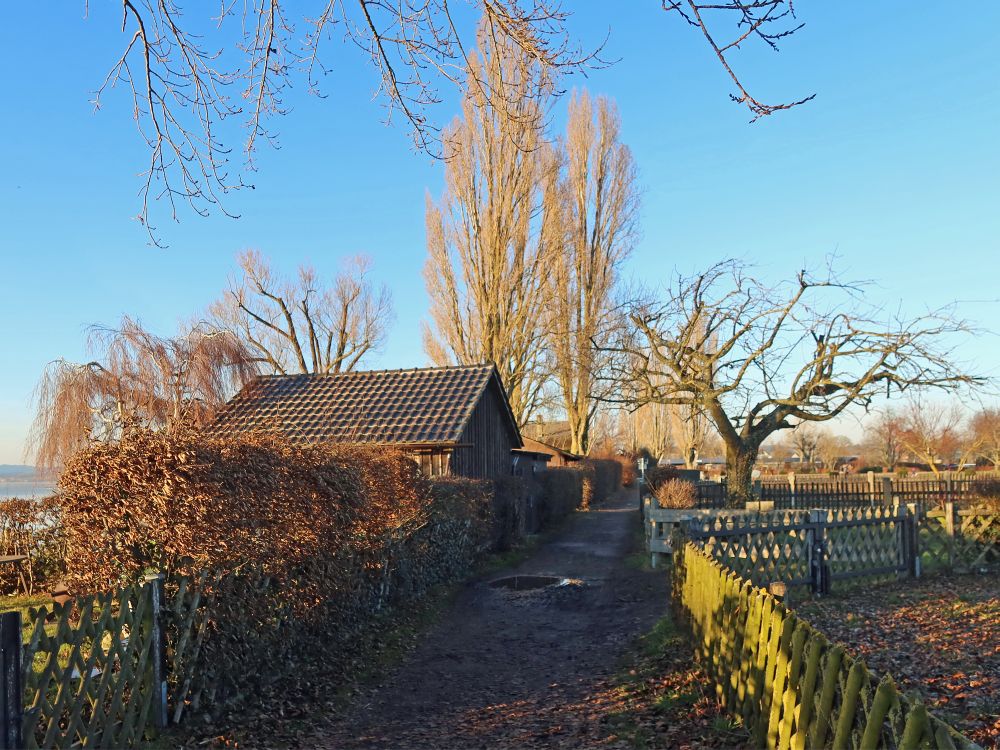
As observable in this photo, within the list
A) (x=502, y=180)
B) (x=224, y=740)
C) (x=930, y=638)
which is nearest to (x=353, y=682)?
(x=224, y=740)

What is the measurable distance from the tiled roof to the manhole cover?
435cm

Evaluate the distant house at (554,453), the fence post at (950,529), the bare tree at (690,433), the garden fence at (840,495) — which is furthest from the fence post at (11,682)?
the bare tree at (690,433)

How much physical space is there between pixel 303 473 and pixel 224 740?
9.08 feet

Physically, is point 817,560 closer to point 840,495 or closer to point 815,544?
point 815,544

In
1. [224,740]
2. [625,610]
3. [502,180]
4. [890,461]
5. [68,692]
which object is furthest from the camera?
[890,461]

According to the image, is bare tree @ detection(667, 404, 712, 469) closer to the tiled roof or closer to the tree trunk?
the tree trunk

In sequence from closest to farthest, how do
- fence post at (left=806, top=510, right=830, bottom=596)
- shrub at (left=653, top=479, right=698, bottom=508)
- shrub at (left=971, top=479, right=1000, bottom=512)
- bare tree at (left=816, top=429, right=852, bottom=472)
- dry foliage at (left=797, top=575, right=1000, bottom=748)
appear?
dry foliage at (left=797, top=575, right=1000, bottom=748) < fence post at (left=806, top=510, right=830, bottom=596) < shrub at (left=971, top=479, right=1000, bottom=512) < shrub at (left=653, top=479, right=698, bottom=508) < bare tree at (left=816, top=429, right=852, bottom=472)

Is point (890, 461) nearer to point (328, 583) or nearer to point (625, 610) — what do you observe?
point (625, 610)

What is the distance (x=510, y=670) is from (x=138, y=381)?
1818 cm

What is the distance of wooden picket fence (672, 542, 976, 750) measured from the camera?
335cm

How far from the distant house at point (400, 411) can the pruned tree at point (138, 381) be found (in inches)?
63.8

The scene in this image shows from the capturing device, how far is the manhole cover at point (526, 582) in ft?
46.8

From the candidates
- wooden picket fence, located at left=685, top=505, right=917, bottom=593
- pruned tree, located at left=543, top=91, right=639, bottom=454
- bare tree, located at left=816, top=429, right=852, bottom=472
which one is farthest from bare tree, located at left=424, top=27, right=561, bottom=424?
bare tree, located at left=816, top=429, right=852, bottom=472

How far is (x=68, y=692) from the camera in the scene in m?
5.05
